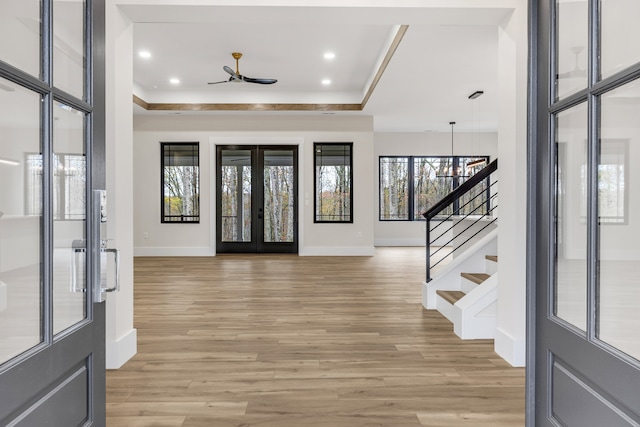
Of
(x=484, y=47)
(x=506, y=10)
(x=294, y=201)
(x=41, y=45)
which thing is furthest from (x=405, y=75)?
(x=41, y=45)

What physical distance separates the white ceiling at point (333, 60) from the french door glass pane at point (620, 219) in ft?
6.53

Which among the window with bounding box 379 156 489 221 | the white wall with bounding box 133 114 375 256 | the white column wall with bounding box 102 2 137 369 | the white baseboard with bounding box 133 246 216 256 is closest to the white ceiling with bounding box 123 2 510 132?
the white column wall with bounding box 102 2 137 369

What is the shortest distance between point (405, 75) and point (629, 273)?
540 cm

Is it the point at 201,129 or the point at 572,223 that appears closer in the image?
the point at 572,223

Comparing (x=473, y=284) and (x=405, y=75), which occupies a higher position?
(x=405, y=75)

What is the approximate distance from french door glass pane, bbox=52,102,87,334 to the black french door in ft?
25.1

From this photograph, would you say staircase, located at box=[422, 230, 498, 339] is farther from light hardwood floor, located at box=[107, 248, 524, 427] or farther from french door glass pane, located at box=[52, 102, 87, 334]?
french door glass pane, located at box=[52, 102, 87, 334]

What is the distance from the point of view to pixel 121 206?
9.34 feet

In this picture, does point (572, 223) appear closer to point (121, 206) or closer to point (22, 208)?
point (22, 208)

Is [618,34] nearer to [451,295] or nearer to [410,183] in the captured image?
[451,295]

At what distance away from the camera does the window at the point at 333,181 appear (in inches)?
351

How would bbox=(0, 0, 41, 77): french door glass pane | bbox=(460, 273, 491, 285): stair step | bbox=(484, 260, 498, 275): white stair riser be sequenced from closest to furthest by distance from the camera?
1. bbox=(0, 0, 41, 77): french door glass pane
2. bbox=(460, 273, 491, 285): stair step
3. bbox=(484, 260, 498, 275): white stair riser

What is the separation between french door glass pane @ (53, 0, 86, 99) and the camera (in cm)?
120

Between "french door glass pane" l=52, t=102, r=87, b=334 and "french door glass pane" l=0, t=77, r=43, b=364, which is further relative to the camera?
"french door glass pane" l=52, t=102, r=87, b=334
